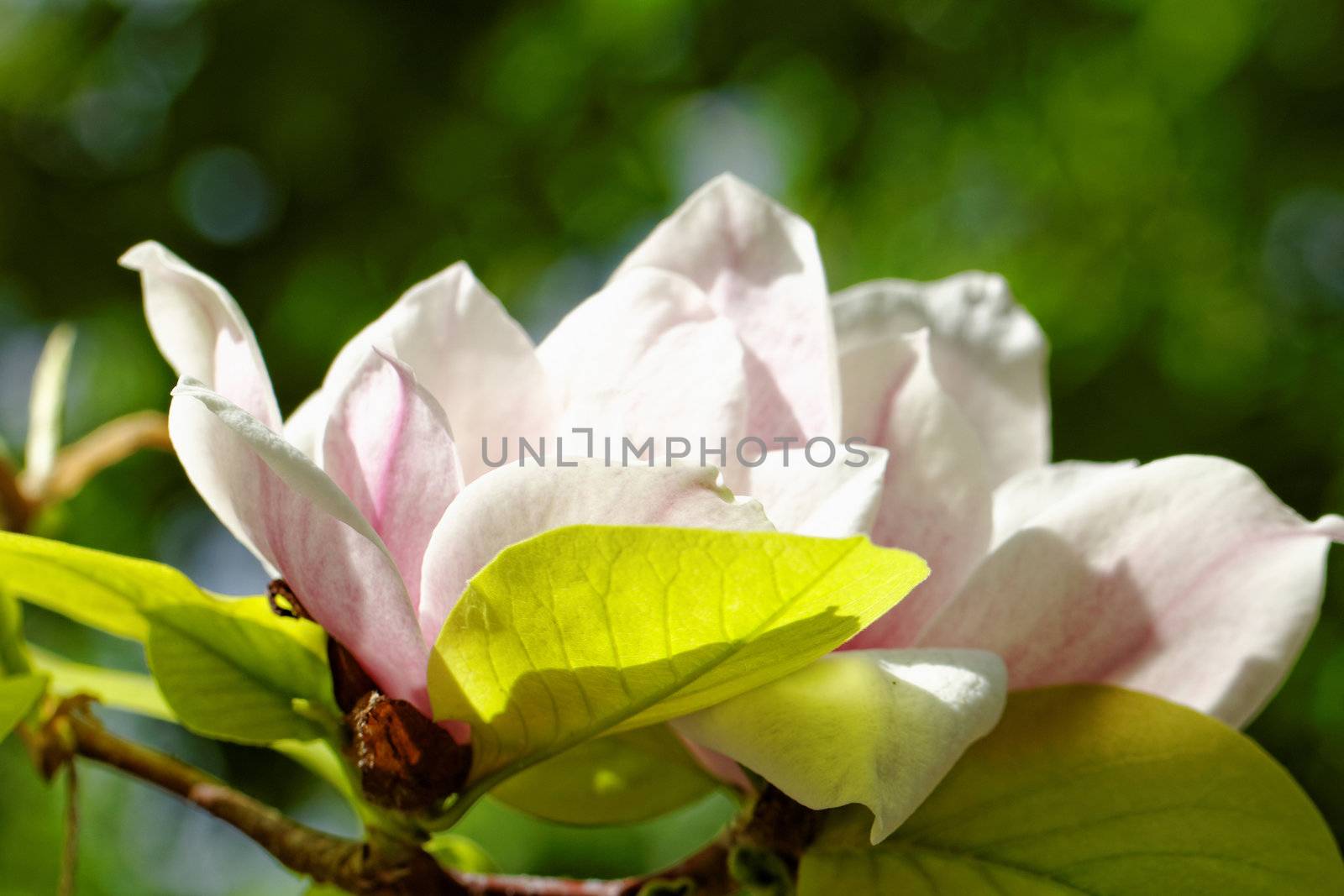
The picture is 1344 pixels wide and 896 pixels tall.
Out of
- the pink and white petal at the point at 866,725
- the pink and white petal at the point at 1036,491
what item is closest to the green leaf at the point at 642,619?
the pink and white petal at the point at 866,725

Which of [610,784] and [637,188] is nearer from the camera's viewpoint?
[610,784]

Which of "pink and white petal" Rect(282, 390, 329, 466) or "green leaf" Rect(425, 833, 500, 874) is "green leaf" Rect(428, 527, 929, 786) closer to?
"pink and white petal" Rect(282, 390, 329, 466)

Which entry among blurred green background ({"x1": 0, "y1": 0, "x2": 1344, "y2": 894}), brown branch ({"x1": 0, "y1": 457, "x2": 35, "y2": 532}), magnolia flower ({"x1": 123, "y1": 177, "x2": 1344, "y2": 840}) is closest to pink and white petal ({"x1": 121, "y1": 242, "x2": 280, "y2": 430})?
magnolia flower ({"x1": 123, "y1": 177, "x2": 1344, "y2": 840})

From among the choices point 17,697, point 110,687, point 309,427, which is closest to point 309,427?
point 309,427

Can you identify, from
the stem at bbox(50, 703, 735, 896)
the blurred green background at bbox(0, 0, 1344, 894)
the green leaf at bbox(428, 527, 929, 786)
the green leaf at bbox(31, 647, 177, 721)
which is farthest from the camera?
the blurred green background at bbox(0, 0, 1344, 894)

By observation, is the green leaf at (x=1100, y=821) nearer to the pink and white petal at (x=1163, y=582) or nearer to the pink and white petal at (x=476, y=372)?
the pink and white petal at (x=1163, y=582)

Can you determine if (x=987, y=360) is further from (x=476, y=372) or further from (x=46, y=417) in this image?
(x=46, y=417)
